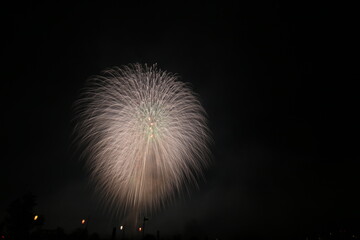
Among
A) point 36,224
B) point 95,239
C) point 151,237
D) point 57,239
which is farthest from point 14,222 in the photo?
point 151,237

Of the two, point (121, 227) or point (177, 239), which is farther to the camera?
point (177, 239)

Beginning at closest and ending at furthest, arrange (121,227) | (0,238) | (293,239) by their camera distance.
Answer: (0,238) → (121,227) → (293,239)

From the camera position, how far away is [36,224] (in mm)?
59938

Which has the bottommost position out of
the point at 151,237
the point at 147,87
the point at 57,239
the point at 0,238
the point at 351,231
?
the point at 151,237

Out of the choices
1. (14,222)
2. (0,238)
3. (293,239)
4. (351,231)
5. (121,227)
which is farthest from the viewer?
(293,239)

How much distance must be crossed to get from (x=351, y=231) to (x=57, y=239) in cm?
19379

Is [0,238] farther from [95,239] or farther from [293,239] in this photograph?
[293,239]

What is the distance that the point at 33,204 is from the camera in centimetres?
6188

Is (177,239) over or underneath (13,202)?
underneath

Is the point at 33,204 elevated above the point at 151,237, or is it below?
above

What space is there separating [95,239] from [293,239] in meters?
196

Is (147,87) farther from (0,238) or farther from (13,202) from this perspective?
(13,202)

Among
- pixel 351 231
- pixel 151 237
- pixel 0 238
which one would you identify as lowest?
pixel 151 237

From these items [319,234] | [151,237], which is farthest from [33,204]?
[319,234]
